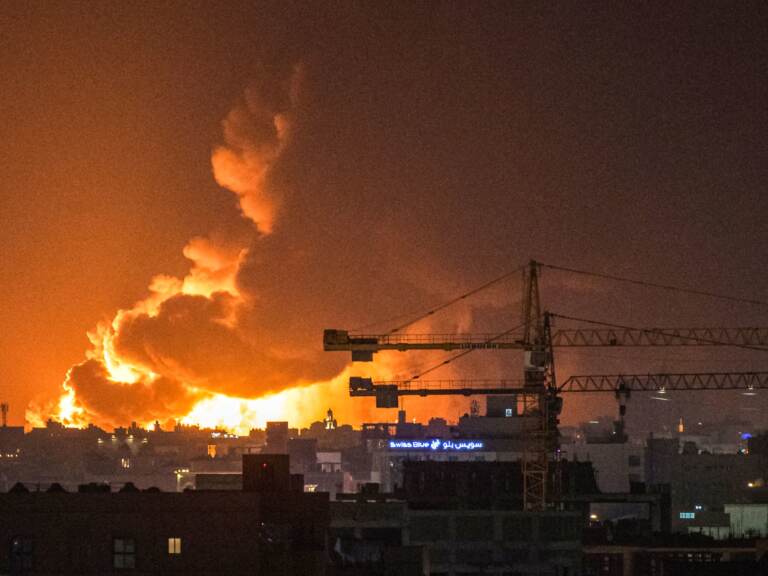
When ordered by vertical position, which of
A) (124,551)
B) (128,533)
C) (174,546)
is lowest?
(124,551)

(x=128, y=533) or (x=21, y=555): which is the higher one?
(x=128, y=533)

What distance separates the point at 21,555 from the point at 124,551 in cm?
320

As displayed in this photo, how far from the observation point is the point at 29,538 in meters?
57.0

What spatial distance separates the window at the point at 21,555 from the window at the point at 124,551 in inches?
101

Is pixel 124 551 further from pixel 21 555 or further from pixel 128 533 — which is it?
pixel 21 555

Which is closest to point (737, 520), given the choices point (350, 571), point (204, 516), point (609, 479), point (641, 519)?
point (641, 519)

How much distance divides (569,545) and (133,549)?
237 ft

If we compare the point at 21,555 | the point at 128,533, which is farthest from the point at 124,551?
the point at 21,555

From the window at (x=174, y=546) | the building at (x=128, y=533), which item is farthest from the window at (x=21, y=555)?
the window at (x=174, y=546)

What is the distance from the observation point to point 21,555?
56.9 metres


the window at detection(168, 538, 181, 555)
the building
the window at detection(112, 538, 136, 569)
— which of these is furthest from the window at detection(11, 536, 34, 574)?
the window at detection(168, 538, 181, 555)

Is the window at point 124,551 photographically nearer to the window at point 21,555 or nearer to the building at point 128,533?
the building at point 128,533

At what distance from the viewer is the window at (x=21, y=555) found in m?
56.8

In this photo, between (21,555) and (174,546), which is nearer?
(174,546)
